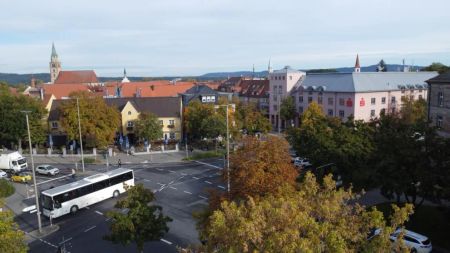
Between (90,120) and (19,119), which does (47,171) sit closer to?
(90,120)

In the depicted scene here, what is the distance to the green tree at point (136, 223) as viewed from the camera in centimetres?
2125

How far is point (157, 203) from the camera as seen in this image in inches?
1344

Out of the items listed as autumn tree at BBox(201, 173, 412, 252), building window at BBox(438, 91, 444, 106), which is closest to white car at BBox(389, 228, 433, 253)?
autumn tree at BBox(201, 173, 412, 252)

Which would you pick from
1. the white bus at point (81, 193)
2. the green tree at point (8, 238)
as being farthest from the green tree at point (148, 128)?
the green tree at point (8, 238)

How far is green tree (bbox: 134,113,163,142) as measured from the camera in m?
56.6

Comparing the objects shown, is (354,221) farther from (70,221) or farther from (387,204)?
(70,221)

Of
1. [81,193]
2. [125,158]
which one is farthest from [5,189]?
[125,158]

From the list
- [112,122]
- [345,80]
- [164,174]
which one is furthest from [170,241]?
[345,80]

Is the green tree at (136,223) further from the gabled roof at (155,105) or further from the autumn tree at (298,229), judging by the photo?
the gabled roof at (155,105)

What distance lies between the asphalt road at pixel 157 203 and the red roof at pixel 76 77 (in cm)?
9260

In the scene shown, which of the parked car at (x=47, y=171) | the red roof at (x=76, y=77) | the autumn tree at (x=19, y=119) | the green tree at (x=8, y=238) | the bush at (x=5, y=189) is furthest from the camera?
the red roof at (x=76, y=77)

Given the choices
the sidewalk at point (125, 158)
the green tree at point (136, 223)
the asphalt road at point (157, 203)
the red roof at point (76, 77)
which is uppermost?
the red roof at point (76, 77)

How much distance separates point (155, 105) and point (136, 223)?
1737 inches

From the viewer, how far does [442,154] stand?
24844 mm
